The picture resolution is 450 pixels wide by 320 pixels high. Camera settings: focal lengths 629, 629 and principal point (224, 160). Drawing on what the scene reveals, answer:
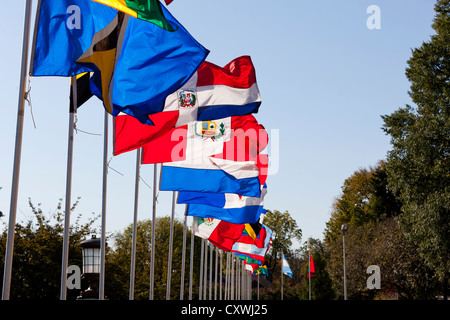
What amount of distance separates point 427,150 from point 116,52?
2658 cm

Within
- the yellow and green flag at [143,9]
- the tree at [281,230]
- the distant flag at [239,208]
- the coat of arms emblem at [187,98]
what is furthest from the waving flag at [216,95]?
the tree at [281,230]

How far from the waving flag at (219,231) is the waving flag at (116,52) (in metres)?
18.6

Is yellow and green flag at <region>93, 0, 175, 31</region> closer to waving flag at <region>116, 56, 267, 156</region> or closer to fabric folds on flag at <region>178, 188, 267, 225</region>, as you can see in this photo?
waving flag at <region>116, 56, 267, 156</region>

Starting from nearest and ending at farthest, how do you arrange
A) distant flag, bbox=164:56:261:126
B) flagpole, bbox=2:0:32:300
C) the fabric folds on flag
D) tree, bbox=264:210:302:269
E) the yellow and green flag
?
flagpole, bbox=2:0:32:300 → the yellow and green flag → distant flag, bbox=164:56:261:126 → the fabric folds on flag → tree, bbox=264:210:302:269

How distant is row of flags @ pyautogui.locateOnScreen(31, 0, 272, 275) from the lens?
9586 mm

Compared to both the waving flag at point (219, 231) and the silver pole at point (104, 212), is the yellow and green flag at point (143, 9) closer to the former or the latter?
the silver pole at point (104, 212)

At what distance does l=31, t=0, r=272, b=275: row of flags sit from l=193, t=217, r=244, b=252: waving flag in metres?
4.19

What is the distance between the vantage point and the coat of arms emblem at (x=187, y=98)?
14.1 metres

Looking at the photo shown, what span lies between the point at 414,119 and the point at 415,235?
659cm

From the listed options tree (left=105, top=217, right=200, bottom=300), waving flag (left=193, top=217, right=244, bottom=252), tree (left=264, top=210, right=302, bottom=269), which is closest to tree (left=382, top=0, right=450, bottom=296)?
waving flag (left=193, top=217, right=244, bottom=252)

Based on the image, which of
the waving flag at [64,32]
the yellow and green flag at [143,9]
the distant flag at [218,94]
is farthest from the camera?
the distant flag at [218,94]

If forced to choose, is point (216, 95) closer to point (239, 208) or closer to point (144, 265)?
point (239, 208)

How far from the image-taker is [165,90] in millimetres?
10180
